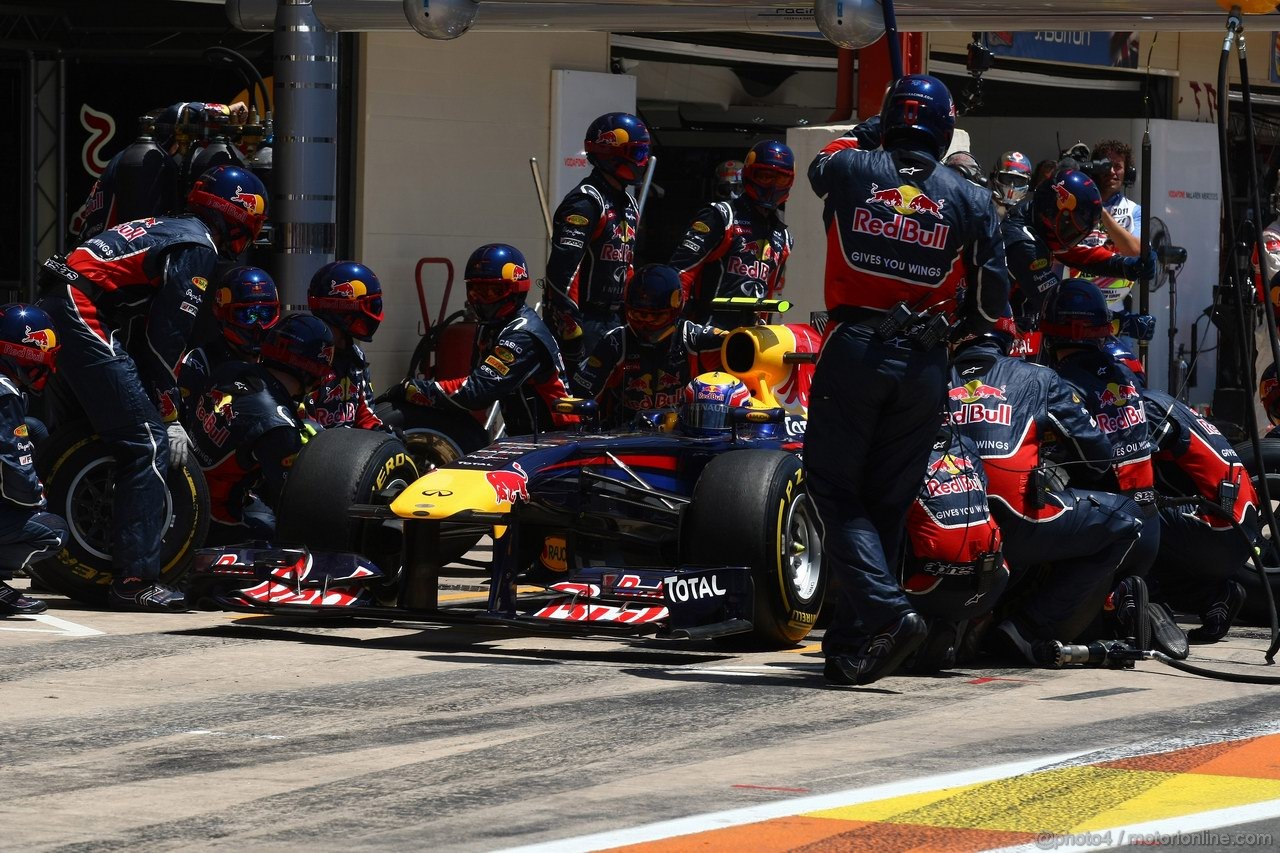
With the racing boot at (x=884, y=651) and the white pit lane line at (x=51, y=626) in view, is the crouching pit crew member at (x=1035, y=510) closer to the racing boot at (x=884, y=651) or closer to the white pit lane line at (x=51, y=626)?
the racing boot at (x=884, y=651)

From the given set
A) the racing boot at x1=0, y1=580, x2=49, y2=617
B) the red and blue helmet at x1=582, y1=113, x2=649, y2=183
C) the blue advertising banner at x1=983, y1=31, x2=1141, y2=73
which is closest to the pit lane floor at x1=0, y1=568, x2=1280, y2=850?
the racing boot at x1=0, y1=580, x2=49, y2=617

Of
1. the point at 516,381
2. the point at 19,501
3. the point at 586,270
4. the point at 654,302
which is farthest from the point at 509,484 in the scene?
the point at 586,270

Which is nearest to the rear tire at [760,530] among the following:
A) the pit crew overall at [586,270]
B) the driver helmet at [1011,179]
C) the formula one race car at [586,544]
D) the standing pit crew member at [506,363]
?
the formula one race car at [586,544]

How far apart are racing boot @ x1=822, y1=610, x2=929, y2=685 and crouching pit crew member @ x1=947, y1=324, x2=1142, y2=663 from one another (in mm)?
871

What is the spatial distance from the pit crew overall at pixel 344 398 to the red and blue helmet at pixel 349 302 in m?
0.11

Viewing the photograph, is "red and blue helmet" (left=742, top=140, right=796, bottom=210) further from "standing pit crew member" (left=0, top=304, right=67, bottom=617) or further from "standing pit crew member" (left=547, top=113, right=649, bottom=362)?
"standing pit crew member" (left=0, top=304, right=67, bottom=617)

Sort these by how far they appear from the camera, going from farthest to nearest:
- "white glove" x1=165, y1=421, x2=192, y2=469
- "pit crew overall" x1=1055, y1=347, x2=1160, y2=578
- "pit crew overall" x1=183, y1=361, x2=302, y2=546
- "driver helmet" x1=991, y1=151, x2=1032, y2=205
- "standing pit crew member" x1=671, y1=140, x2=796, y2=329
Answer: "driver helmet" x1=991, y1=151, x2=1032, y2=205 < "standing pit crew member" x1=671, y1=140, x2=796, y2=329 < "pit crew overall" x1=183, y1=361, x2=302, y2=546 < "white glove" x1=165, y1=421, x2=192, y2=469 < "pit crew overall" x1=1055, y1=347, x2=1160, y2=578

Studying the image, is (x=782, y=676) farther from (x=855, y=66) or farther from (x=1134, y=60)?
(x=1134, y=60)

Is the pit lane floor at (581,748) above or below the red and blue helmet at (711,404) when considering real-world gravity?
below

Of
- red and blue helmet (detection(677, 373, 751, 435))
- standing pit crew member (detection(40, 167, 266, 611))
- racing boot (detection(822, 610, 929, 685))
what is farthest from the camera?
standing pit crew member (detection(40, 167, 266, 611))

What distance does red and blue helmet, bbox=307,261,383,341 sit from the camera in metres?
10.7

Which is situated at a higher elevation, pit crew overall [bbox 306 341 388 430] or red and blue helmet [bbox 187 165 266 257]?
red and blue helmet [bbox 187 165 266 257]

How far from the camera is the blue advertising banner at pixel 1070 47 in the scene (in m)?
20.2

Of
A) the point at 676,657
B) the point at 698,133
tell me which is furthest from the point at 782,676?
the point at 698,133
